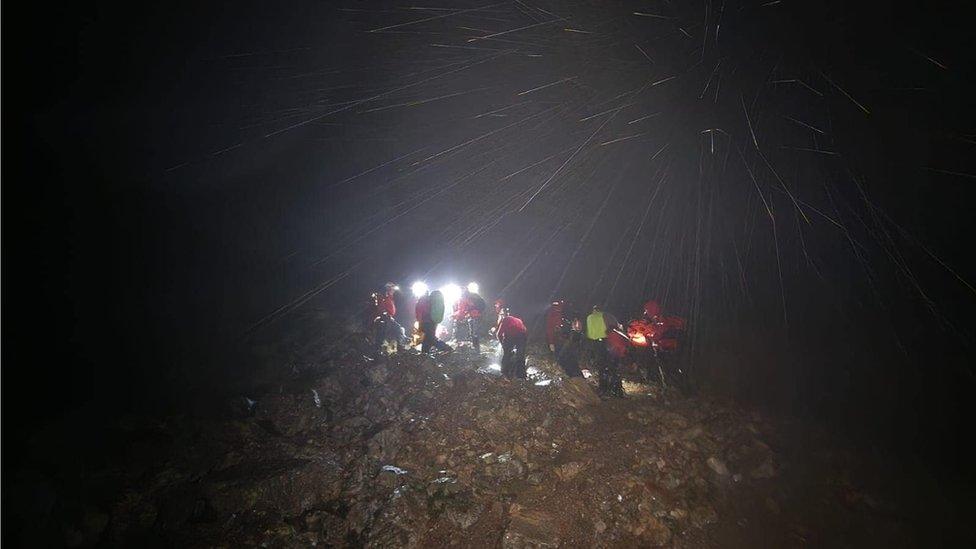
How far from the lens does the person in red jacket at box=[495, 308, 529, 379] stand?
816cm

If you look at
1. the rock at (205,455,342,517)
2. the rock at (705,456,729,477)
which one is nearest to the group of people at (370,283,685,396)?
the rock at (705,456,729,477)

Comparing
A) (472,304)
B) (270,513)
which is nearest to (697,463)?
(270,513)

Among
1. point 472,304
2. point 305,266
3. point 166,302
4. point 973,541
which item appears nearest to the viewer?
point 973,541

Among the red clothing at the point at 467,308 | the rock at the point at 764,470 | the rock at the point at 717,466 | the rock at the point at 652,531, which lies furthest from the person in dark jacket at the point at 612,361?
the red clothing at the point at 467,308

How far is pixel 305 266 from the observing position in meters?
23.2

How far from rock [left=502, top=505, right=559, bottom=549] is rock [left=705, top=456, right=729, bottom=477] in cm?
272

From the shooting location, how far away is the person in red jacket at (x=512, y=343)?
816cm

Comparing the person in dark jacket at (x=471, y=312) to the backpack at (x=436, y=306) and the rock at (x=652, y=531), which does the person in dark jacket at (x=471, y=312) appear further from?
the rock at (x=652, y=531)

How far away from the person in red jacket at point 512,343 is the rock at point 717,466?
3.73m

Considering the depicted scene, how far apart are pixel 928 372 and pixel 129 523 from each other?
1584cm

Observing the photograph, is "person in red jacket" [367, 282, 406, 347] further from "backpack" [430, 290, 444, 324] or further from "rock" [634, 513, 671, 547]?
"rock" [634, 513, 671, 547]

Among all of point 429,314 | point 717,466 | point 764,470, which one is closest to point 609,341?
point 717,466

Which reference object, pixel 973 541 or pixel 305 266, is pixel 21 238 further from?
pixel 973 541

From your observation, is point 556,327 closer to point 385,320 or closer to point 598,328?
point 598,328
